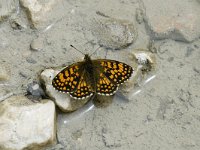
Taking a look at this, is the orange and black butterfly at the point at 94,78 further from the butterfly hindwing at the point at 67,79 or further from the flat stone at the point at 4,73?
the flat stone at the point at 4,73

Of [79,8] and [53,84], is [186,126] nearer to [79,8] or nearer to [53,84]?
[53,84]

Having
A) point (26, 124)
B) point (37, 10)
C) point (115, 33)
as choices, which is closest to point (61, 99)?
point (26, 124)

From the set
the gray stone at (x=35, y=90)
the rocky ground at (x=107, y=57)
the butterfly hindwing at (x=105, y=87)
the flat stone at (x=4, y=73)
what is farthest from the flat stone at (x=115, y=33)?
the flat stone at (x=4, y=73)

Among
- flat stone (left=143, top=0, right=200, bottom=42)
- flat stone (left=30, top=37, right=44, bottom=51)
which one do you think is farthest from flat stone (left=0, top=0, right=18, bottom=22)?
flat stone (left=143, top=0, right=200, bottom=42)

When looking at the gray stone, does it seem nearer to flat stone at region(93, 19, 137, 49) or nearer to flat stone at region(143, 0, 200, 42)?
flat stone at region(93, 19, 137, 49)

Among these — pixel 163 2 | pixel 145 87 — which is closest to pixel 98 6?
pixel 163 2
